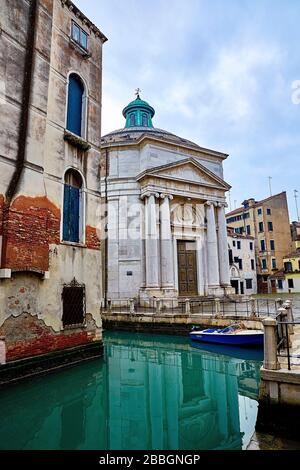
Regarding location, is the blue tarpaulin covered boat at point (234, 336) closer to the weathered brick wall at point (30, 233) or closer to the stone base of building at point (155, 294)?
the stone base of building at point (155, 294)

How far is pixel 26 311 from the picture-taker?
7426mm

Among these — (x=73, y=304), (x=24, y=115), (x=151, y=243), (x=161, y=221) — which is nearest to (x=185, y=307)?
(x=151, y=243)

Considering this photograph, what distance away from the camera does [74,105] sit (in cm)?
1027

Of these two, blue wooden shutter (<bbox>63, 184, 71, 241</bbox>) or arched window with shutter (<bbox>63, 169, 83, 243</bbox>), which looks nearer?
blue wooden shutter (<bbox>63, 184, 71, 241</bbox>)

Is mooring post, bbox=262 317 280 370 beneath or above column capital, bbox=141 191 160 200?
beneath

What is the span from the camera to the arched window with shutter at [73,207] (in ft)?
30.6

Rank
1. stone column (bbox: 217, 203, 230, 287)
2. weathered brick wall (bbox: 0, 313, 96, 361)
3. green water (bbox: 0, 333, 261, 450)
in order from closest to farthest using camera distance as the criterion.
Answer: green water (bbox: 0, 333, 261, 450), weathered brick wall (bbox: 0, 313, 96, 361), stone column (bbox: 217, 203, 230, 287)

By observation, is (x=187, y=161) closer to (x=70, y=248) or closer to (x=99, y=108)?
(x=99, y=108)

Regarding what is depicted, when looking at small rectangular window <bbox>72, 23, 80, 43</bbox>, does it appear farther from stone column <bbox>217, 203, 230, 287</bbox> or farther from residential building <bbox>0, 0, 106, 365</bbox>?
stone column <bbox>217, 203, 230, 287</bbox>

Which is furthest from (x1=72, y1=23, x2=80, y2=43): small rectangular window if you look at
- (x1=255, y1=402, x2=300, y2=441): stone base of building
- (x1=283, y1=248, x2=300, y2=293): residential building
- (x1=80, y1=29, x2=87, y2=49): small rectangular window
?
(x1=283, y1=248, x2=300, y2=293): residential building

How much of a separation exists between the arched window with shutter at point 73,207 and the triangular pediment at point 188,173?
10.1m

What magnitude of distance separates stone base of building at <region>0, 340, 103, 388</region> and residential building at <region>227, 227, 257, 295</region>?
1101 inches

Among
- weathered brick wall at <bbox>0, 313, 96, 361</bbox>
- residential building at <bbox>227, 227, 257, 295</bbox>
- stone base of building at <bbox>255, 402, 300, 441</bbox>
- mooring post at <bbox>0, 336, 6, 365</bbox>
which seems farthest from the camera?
residential building at <bbox>227, 227, 257, 295</bbox>

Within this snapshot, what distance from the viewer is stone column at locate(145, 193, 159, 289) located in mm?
19047
